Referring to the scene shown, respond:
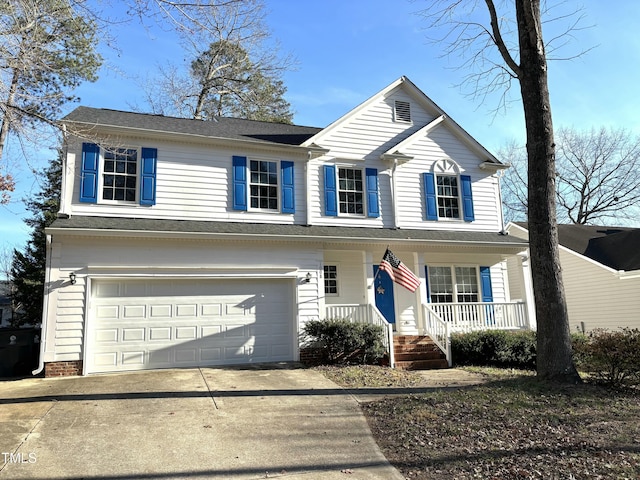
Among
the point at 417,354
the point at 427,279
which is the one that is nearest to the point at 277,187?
the point at 427,279

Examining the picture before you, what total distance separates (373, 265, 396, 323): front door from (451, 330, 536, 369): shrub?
2.21 metres

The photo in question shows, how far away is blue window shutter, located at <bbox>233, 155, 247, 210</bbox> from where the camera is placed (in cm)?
1191

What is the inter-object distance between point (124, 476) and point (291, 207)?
8.68 metres

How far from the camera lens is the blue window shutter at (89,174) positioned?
10.6 m

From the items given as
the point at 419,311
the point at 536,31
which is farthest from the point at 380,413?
the point at 536,31

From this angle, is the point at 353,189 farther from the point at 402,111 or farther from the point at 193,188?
the point at 193,188

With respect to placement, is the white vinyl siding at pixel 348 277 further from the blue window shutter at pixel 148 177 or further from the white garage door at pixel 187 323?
the blue window shutter at pixel 148 177

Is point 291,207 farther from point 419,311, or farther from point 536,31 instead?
point 536,31

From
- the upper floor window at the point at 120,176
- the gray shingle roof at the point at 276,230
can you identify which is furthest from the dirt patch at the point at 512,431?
the upper floor window at the point at 120,176

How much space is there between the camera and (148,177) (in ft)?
36.7

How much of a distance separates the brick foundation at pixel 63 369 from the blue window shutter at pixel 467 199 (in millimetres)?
11547

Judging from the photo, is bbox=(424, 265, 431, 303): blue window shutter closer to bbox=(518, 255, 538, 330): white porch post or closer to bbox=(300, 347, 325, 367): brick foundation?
bbox=(518, 255, 538, 330): white porch post

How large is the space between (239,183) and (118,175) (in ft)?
9.86

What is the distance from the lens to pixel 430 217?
13.9 m
